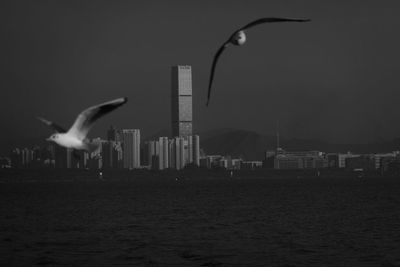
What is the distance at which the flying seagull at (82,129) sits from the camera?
11842 millimetres

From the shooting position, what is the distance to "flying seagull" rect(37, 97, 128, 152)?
1184cm

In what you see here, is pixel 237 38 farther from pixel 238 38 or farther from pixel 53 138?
pixel 53 138

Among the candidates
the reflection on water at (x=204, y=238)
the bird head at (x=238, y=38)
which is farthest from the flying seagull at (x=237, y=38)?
the reflection on water at (x=204, y=238)

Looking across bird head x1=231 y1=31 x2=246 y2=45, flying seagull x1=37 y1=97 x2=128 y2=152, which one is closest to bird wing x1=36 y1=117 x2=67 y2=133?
flying seagull x1=37 y1=97 x2=128 y2=152

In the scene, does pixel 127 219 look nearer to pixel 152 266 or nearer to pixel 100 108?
pixel 152 266

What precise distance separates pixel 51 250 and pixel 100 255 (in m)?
4.83

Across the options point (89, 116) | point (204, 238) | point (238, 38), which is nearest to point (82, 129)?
point (89, 116)

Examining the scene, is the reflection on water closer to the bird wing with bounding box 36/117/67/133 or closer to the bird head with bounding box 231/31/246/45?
the bird head with bounding box 231/31/246/45

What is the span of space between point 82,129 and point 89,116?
0.38 m

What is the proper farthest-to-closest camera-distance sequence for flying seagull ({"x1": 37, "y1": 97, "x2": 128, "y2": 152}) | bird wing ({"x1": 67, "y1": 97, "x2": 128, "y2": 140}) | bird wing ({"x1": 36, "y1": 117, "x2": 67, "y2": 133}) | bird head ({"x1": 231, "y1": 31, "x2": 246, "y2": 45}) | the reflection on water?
the reflection on water < bird head ({"x1": 231, "y1": 31, "x2": 246, "y2": 45}) < bird wing ({"x1": 36, "y1": 117, "x2": 67, "y2": 133}) < flying seagull ({"x1": 37, "y1": 97, "x2": 128, "y2": 152}) < bird wing ({"x1": 67, "y1": 97, "x2": 128, "y2": 140})

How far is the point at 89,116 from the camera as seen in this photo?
1230 centimetres

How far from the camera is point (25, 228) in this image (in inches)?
3007

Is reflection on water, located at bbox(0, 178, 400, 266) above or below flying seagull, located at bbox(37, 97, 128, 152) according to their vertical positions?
below

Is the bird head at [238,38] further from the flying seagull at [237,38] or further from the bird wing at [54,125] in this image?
the bird wing at [54,125]
